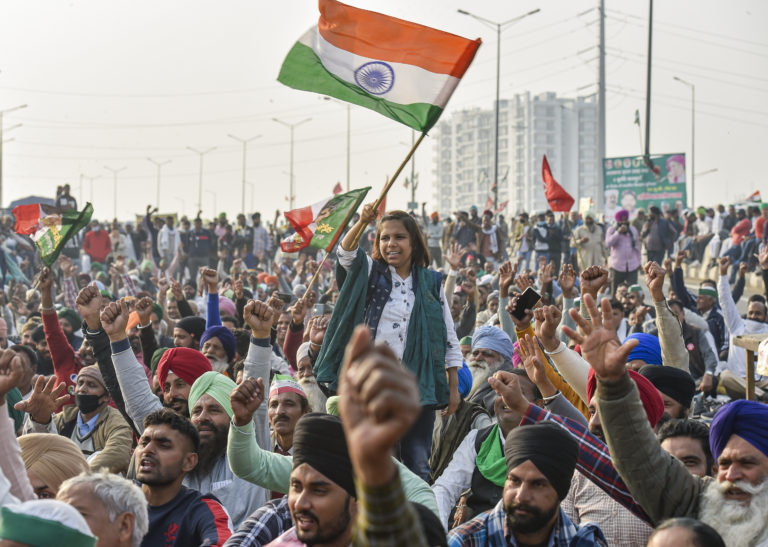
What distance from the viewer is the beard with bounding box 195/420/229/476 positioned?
4.82 metres

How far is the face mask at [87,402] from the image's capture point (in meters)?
5.68

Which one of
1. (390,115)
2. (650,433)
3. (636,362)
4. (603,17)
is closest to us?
(650,433)

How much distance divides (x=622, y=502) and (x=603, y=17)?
38.0 m

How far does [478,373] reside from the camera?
668 centimetres

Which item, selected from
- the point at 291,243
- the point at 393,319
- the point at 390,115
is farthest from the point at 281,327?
the point at 393,319

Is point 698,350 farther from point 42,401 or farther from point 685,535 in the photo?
point 685,535

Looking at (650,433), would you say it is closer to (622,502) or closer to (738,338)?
(622,502)

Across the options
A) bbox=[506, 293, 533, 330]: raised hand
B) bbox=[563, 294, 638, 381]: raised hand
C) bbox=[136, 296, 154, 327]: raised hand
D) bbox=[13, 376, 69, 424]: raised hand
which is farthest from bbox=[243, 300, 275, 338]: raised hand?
bbox=[136, 296, 154, 327]: raised hand

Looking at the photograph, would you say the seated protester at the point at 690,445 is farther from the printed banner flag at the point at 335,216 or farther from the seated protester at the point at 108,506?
the printed banner flag at the point at 335,216

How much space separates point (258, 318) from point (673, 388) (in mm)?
2242

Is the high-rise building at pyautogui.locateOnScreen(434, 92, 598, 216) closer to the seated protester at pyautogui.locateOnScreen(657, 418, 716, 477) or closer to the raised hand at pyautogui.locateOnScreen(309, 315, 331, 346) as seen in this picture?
the raised hand at pyautogui.locateOnScreen(309, 315, 331, 346)

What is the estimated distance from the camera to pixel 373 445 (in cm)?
175

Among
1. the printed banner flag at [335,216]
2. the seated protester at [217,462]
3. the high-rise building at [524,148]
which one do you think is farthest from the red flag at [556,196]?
the high-rise building at [524,148]

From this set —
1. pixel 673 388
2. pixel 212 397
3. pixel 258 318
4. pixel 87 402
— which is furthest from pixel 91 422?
pixel 673 388
